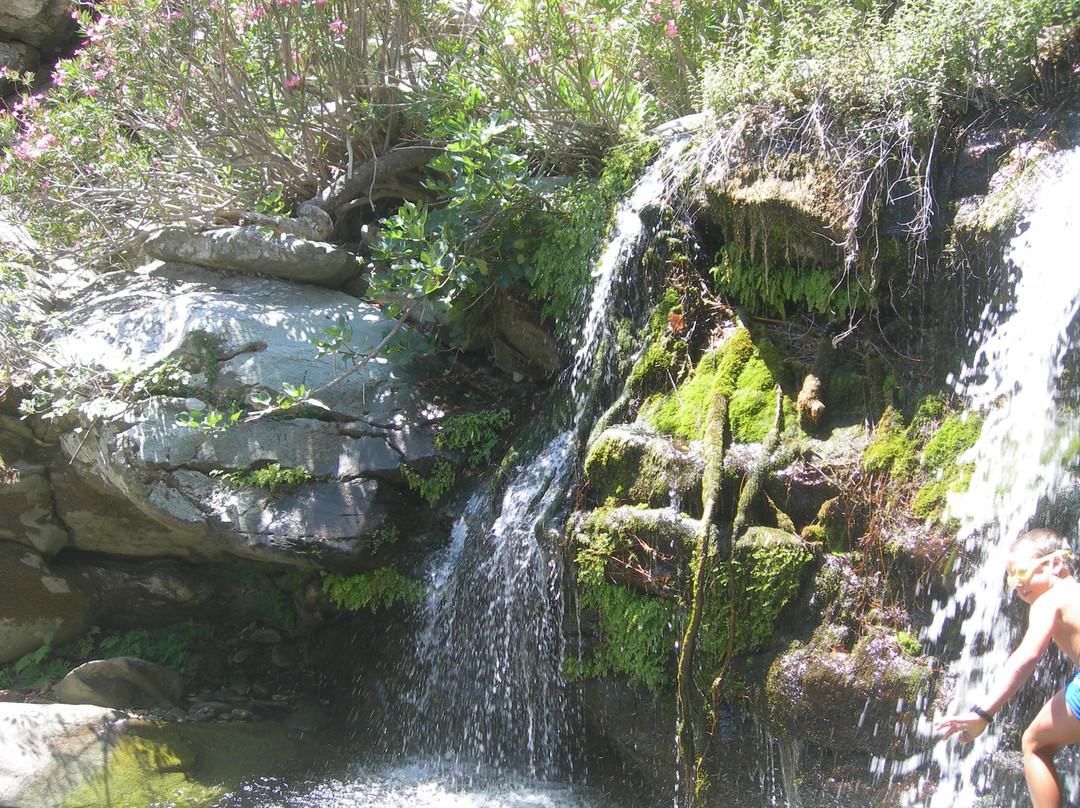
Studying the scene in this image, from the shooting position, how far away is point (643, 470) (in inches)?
185

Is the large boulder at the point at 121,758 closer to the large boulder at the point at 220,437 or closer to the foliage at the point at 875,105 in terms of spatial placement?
the large boulder at the point at 220,437

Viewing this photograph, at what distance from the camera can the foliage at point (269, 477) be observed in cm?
588

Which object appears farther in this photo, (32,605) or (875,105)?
(32,605)

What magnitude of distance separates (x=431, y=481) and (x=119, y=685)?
2963mm

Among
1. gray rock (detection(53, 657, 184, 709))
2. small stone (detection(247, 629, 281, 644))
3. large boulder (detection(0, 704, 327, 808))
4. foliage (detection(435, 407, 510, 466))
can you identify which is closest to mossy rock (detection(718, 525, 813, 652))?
foliage (detection(435, 407, 510, 466))

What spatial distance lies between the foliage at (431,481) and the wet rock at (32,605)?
367 cm

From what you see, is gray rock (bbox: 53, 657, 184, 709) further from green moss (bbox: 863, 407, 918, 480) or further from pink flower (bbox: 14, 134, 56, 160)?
green moss (bbox: 863, 407, 918, 480)

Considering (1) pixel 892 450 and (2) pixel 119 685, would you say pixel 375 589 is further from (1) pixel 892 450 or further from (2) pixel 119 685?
(1) pixel 892 450

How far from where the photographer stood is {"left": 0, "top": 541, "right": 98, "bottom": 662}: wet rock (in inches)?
277

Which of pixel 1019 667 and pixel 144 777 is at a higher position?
pixel 1019 667

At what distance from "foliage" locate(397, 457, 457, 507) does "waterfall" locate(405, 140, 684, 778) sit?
0.29m

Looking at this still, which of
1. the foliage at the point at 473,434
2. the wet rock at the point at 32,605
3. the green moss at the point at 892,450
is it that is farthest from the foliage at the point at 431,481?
the wet rock at the point at 32,605

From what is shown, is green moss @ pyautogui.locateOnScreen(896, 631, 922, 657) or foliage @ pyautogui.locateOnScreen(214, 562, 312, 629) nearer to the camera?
green moss @ pyautogui.locateOnScreen(896, 631, 922, 657)

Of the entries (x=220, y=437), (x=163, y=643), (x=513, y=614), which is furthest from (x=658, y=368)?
(x=163, y=643)
